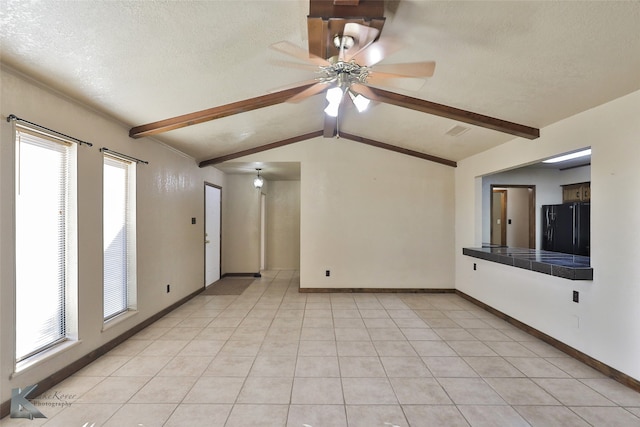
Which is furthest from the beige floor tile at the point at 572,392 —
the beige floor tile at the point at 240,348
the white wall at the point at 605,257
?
the beige floor tile at the point at 240,348

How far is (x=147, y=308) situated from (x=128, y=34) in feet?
10.4

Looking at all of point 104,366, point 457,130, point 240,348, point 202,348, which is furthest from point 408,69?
point 104,366

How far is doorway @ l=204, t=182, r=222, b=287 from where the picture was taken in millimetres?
5602

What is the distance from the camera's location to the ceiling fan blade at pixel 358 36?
1737 millimetres

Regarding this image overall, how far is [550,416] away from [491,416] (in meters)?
0.42

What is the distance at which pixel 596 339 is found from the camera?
8.71 ft

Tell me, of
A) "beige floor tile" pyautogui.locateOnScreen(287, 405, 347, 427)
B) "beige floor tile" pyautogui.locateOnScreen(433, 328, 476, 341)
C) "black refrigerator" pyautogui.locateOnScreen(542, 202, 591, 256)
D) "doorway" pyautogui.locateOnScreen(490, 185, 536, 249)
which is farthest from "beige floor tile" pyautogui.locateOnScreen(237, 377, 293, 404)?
"doorway" pyautogui.locateOnScreen(490, 185, 536, 249)

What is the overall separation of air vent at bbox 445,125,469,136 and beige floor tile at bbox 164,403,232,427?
13.0ft

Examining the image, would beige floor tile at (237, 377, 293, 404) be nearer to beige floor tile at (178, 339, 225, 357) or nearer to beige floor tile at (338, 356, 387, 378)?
beige floor tile at (338, 356, 387, 378)

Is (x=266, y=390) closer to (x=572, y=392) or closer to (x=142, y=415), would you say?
(x=142, y=415)

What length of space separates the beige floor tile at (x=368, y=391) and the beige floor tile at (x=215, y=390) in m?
0.89

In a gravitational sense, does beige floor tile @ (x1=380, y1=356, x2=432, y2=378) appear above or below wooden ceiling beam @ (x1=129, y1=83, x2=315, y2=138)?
below

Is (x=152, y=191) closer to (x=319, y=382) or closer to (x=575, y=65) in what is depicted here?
(x=319, y=382)

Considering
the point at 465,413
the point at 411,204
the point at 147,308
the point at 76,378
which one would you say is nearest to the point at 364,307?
the point at 411,204
